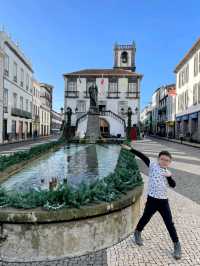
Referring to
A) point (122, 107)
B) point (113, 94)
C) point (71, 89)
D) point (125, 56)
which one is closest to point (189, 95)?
point (122, 107)

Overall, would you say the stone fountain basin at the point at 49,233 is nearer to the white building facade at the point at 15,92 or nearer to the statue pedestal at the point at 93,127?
the statue pedestal at the point at 93,127

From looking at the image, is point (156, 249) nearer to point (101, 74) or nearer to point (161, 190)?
point (161, 190)

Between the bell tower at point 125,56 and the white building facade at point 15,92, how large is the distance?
22.2m

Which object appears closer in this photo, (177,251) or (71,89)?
(177,251)

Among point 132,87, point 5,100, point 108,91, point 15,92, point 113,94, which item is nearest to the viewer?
point 5,100

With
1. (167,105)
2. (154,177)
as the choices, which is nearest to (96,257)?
(154,177)

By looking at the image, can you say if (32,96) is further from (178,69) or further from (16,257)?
(16,257)

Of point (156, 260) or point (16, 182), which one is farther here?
point (16, 182)

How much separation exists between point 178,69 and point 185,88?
594cm

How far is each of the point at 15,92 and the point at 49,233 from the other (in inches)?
1302

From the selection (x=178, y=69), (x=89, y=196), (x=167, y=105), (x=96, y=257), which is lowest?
(x=96, y=257)

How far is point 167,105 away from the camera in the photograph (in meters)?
55.1

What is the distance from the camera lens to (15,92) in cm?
3447

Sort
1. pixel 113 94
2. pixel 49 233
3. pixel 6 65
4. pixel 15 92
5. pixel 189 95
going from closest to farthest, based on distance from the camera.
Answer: pixel 49 233, pixel 6 65, pixel 15 92, pixel 189 95, pixel 113 94
